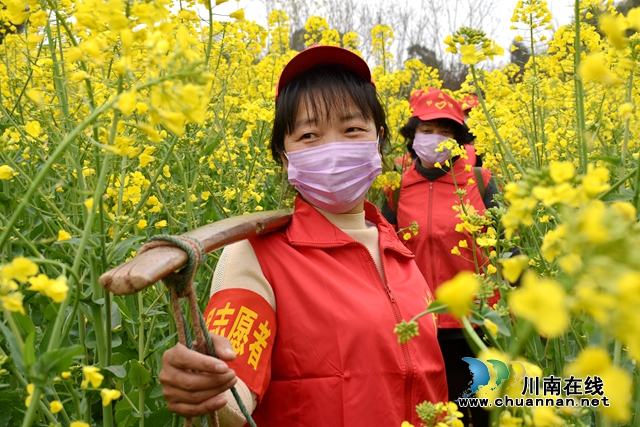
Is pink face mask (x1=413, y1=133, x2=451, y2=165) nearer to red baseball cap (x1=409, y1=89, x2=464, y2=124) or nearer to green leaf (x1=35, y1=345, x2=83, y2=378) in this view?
red baseball cap (x1=409, y1=89, x2=464, y2=124)

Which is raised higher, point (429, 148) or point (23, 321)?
point (23, 321)

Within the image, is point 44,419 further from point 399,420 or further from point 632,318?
point 632,318

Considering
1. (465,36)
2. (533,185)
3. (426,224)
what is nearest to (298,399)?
(533,185)

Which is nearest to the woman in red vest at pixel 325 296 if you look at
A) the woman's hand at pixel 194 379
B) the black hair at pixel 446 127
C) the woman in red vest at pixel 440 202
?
the woman's hand at pixel 194 379

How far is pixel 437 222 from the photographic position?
279 centimetres

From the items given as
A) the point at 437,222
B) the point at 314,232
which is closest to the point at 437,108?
the point at 437,222

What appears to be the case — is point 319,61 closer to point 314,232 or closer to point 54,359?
point 314,232

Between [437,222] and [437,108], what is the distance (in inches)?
25.5

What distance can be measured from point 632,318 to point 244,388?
1007 millimetres

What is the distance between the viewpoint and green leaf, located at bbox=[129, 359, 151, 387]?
4.58 ft

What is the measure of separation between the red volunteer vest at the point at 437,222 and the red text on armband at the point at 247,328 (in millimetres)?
1419

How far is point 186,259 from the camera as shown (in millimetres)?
903

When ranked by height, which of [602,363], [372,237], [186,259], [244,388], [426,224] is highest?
[602,363]

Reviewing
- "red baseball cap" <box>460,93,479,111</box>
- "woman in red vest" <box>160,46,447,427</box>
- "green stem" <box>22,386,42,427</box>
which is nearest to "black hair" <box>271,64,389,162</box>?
"woman in red vest" <box>160,46,447,427</box>
